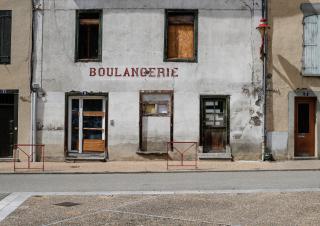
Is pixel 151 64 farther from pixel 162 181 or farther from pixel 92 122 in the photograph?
pixel 162 181

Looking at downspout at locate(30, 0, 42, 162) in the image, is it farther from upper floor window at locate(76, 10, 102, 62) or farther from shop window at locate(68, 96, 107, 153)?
upper floor window at locate(76, 10, 102, 62)

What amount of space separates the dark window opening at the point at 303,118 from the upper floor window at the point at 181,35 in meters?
4.55

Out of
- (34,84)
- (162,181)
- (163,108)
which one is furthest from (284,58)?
(34,84)

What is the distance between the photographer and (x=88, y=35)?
20812mm

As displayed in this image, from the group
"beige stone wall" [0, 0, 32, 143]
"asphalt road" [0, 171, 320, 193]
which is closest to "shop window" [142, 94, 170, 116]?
"asphalt road" [0, 171, 320, 193]

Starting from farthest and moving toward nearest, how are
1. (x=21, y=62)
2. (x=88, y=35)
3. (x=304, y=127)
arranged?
(x=304, y=127) < (x=88, y=35) < (x=21, y=62)

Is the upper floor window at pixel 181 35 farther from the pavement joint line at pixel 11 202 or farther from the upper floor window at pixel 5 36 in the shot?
the pavement joint line at pixel 11 202

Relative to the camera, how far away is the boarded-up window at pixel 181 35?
2069 cm

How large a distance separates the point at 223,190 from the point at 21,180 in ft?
19.5

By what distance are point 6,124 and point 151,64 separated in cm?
586

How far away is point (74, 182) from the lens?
15375 mm

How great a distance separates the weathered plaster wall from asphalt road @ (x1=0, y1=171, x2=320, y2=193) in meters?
3.51

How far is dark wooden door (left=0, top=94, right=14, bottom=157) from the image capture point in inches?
819

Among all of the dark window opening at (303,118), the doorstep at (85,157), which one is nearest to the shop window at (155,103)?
the doorstep at (85,157)
